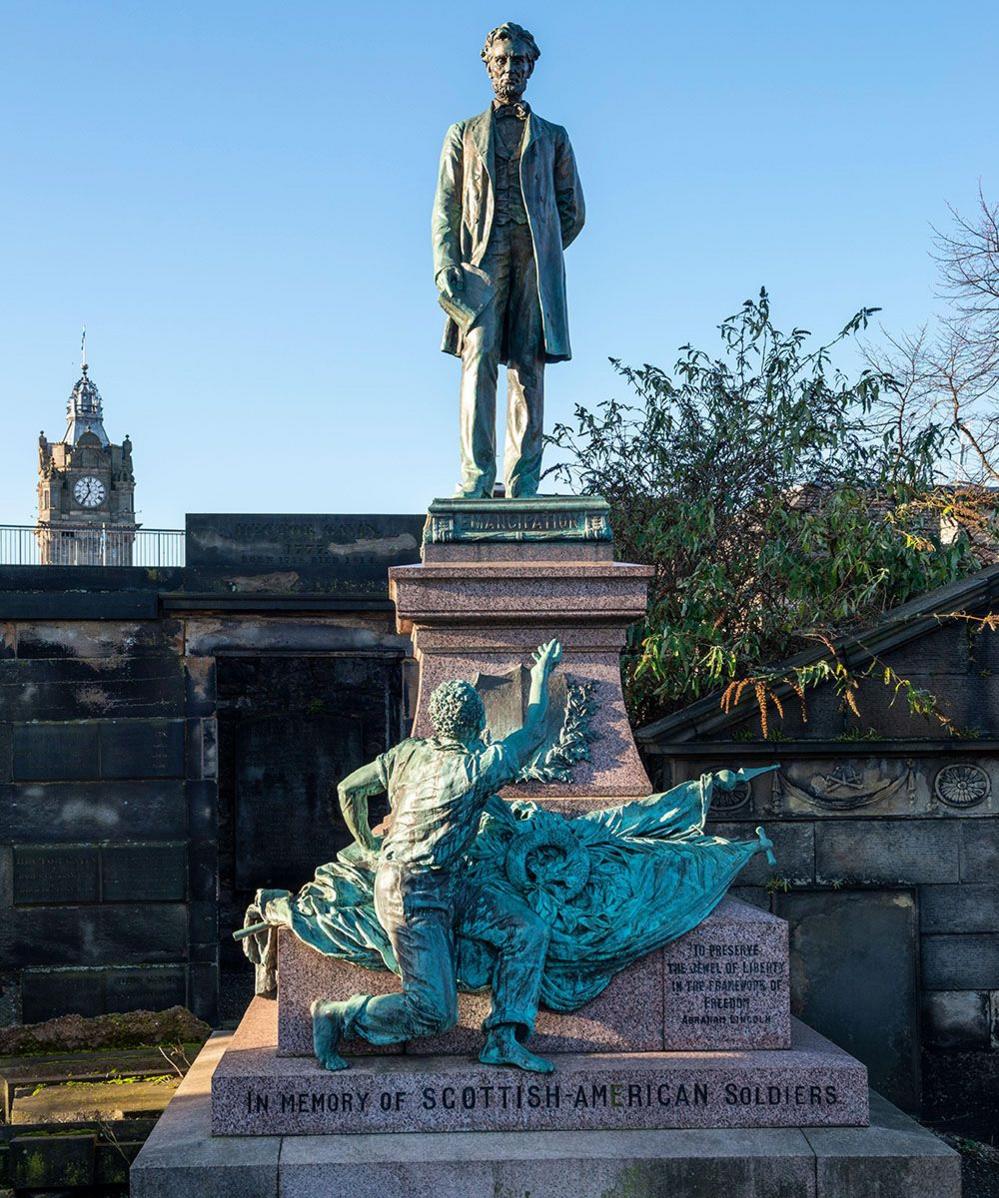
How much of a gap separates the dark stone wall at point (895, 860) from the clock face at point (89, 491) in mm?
71036

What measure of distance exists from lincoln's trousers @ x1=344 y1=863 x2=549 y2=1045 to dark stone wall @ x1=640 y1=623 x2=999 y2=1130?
13.9 feet

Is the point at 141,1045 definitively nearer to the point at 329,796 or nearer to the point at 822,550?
the point at 329,796

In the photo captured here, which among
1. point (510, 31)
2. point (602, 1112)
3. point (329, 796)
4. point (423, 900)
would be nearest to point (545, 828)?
point (423, 900)

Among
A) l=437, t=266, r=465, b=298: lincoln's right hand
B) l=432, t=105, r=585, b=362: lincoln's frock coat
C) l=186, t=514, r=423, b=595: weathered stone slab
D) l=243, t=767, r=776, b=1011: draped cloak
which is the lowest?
l=243, t=767, r=776, b=1011: draped cloak

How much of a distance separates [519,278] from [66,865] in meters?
7.95

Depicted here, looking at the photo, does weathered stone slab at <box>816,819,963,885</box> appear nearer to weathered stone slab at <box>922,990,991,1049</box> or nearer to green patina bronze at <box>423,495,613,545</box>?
weathered stone slab at <box>922,990,991,1049</box>

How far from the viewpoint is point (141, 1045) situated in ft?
35.4

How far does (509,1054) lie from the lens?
6.20m

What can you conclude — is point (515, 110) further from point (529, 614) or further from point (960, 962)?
point (960, 962)

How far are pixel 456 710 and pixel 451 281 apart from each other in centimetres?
268

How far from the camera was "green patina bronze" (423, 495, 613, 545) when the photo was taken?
7.64m

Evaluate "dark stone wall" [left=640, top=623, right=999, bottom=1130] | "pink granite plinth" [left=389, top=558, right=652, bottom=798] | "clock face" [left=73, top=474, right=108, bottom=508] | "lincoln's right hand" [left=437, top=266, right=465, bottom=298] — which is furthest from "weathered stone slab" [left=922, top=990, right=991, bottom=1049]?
"clock face" [left=73, top=474, right=108, bottom=508]

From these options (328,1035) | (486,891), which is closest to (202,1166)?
(328,1035)

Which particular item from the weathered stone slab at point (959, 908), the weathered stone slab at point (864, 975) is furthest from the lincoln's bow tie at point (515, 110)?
the weathered stone slab at point (959, 908)
